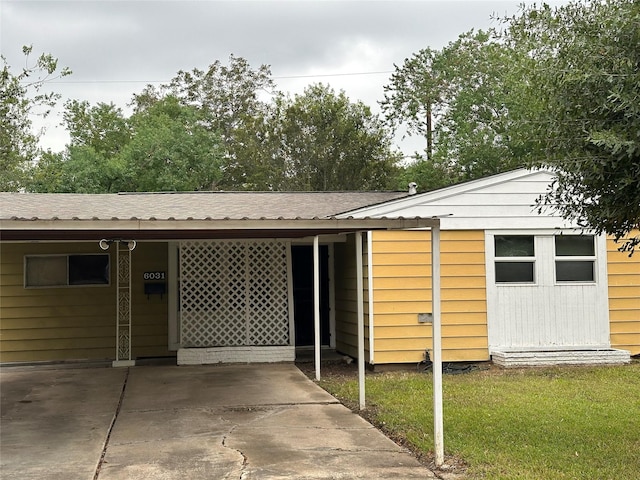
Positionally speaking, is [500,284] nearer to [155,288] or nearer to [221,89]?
[155,288]

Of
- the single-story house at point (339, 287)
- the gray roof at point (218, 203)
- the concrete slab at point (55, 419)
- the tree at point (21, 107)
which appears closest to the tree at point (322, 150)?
the tree at point (21, 107)

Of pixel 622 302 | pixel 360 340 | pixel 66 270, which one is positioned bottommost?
pixel 360 340

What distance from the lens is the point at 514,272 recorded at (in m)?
9.72

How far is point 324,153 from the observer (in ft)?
81.0

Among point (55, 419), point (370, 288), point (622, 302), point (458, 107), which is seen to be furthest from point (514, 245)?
point (458, 107)

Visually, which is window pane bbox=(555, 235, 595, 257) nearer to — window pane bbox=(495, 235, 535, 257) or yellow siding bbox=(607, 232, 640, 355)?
yellow siding bbox=(607, 232, 640, 355)

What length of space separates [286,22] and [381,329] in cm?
924

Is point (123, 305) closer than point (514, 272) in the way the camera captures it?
No

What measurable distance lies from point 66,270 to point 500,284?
6656mm

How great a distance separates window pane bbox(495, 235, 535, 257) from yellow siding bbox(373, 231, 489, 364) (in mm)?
282

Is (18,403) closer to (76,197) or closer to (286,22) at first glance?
(76,197)

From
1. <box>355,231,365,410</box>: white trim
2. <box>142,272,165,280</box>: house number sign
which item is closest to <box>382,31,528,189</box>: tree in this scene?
<box>142,272,165,280</box>: house number sign

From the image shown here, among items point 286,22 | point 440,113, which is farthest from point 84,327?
point 440,113

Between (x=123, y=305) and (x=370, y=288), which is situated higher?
(x=370, y=288)
